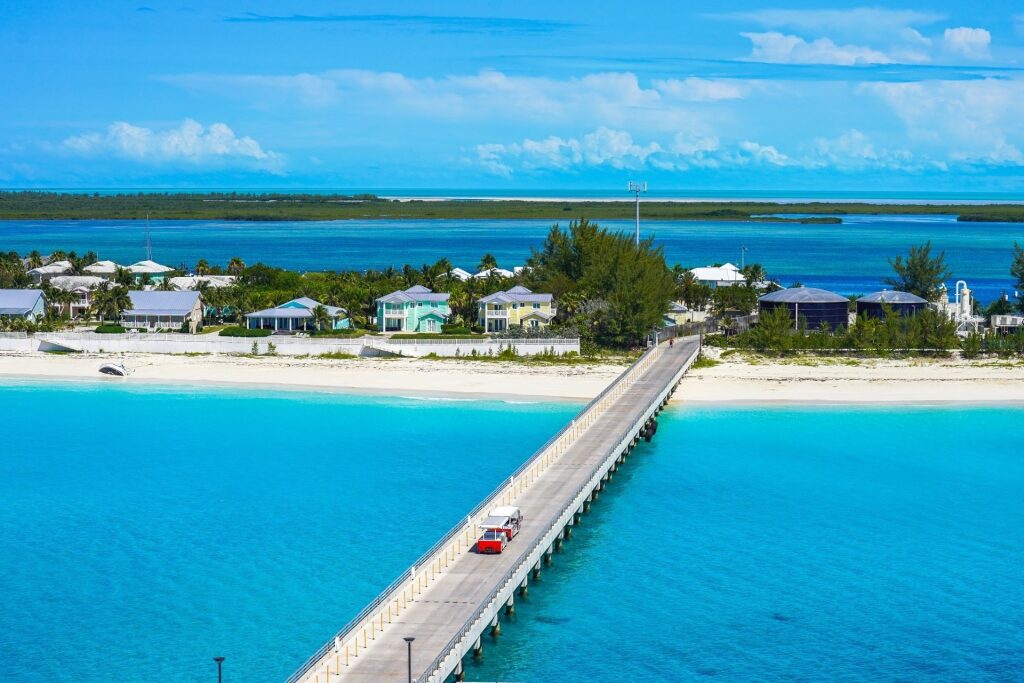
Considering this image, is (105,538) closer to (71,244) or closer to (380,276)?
(380,276)

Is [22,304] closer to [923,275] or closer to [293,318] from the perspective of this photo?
[293,318]

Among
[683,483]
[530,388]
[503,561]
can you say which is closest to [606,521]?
[683,483]

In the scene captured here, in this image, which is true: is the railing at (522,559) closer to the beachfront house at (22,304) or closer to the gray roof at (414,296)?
the gray roof at (414,296)

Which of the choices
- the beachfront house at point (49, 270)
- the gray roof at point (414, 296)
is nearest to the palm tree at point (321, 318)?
the gray roof at point (414, 296)

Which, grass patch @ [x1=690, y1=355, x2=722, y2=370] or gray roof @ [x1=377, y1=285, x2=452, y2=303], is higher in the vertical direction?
gray roof @ [x1=377, y1=285, x2=452, y2=303]

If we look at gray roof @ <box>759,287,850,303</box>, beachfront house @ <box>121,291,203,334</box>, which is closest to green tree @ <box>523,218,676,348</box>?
gray roof @ <box>759,287,850,303</box>

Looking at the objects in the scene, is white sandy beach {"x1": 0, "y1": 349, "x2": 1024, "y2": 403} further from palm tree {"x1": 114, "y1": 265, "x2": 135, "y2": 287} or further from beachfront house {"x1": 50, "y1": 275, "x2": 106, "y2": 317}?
palm tree {"x1": 114, "y1": 265, "x2": 135, "y2": 287}

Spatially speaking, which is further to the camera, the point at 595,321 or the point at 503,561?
the point at 595,321
